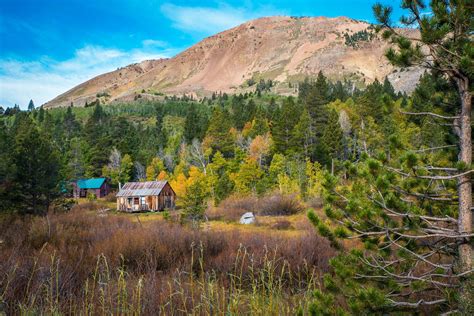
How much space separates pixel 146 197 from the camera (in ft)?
161

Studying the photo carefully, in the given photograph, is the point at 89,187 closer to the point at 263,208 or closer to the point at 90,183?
the point at 90,183

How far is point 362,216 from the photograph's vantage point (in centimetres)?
425

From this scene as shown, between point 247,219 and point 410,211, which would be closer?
A: point 410,211

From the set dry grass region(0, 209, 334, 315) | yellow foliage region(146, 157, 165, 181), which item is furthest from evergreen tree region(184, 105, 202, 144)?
dry grass region(0, 209, 334, 315)

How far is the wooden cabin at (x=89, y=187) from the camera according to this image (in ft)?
204

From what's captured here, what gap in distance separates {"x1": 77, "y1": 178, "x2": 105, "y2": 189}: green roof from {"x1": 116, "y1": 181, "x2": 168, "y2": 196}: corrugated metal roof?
1425 centimetres

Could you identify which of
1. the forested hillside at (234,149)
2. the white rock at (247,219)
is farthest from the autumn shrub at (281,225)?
the forested hillside at (234,149)

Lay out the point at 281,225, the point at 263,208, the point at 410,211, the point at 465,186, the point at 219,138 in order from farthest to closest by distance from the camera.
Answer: the point at 219,138 < the point at 263,208 < the point at 281,225 < the point at 410,211 < the point at 465,186

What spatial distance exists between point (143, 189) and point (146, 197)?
52.3 inches

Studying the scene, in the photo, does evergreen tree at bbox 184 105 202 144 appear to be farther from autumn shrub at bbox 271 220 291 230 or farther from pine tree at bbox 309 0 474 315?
pine tree at bbox 309 0 474 315

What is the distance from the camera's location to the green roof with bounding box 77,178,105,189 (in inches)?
2459

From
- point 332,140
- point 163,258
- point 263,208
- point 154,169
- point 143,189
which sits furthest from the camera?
point 154,169

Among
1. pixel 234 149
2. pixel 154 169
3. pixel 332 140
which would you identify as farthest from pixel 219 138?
pixel 332 140

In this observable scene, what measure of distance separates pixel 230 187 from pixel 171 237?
33.8 meters
